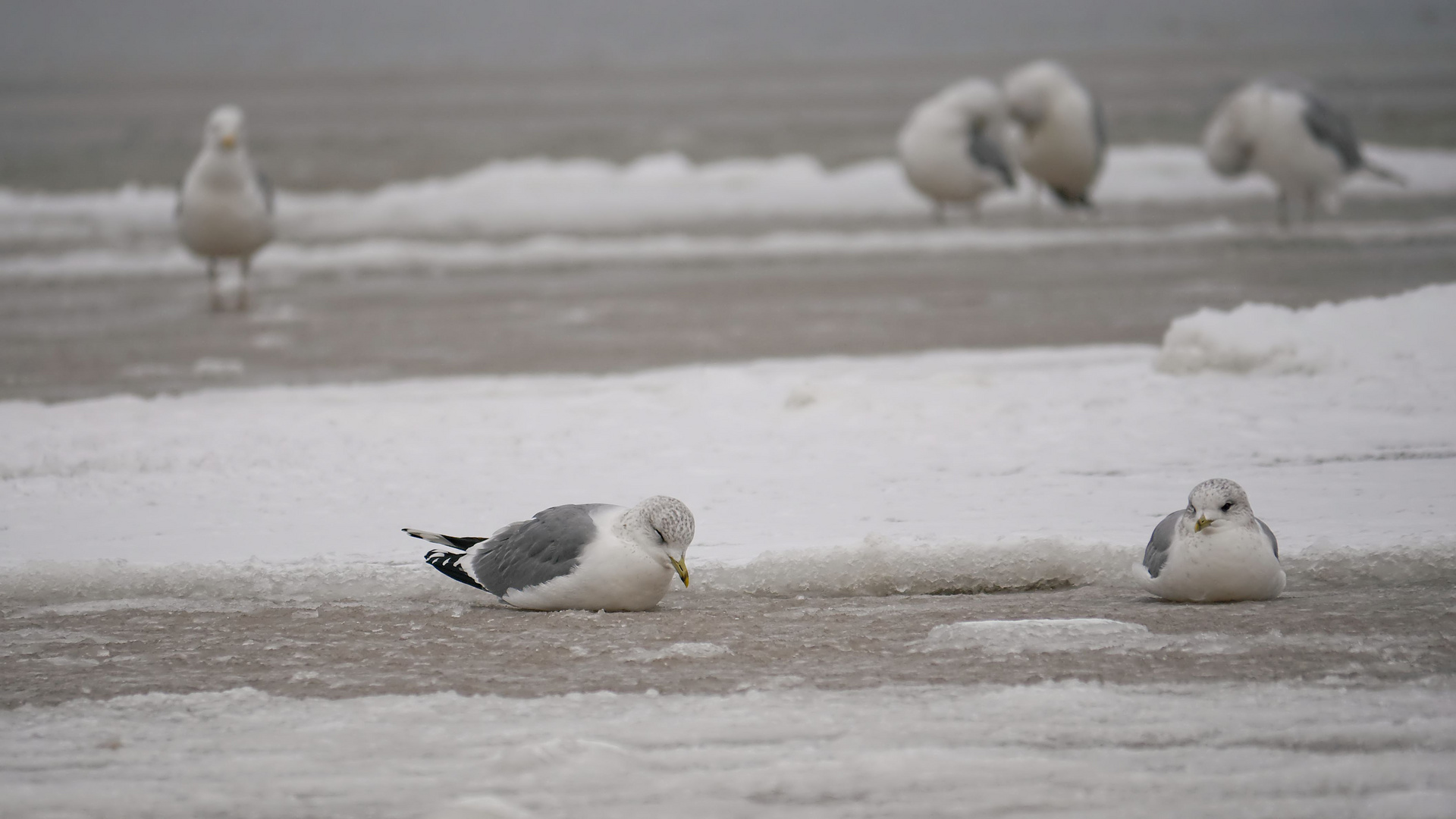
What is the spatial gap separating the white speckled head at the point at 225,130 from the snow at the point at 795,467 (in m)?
4.36

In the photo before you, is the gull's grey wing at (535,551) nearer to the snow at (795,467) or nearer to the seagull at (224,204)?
the snow at (795,467)

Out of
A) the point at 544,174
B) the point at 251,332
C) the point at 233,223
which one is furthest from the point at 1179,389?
the point at 544,174

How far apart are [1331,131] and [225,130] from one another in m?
9.99

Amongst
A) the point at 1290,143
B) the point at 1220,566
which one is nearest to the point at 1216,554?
the point at 1220,566

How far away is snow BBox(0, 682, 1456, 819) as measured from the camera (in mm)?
2922

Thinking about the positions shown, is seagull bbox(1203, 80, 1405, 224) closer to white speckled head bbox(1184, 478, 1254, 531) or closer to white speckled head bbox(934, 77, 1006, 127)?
white speckled head bbox(934, 77, 1006, 127)

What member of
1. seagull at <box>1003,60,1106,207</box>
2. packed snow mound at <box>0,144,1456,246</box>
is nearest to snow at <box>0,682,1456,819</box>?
seagull at <box>1003,60,1106,207</box>

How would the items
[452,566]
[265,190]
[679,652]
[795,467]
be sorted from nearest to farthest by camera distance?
1. [679,652]
2. [452,566]
3. [795,467]
4. [265,190]

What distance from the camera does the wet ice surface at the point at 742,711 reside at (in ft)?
9.72

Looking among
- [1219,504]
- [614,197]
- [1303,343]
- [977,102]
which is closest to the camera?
[1219,504]

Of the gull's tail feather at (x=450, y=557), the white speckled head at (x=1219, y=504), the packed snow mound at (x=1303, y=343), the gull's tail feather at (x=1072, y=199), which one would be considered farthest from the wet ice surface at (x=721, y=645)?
the gull's tail feather at (x=1072, y=199)

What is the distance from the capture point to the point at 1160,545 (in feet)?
14.0

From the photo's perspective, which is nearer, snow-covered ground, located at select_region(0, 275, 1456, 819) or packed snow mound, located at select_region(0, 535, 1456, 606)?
snow-covered ground, located at select_region(0, 275, 1456, 819)

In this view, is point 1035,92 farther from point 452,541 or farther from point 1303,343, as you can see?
point 452,541
